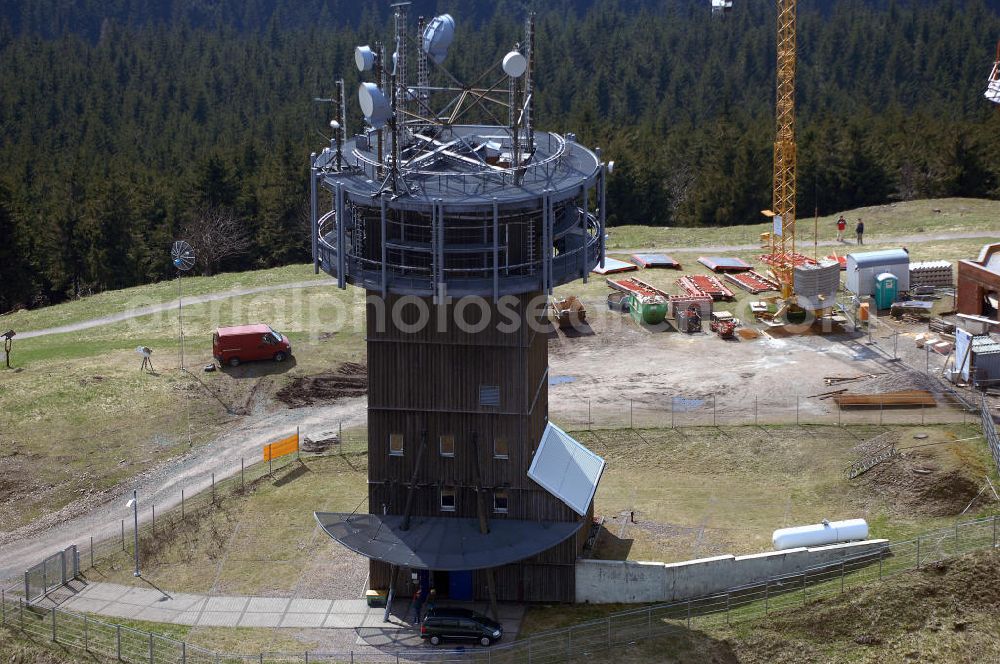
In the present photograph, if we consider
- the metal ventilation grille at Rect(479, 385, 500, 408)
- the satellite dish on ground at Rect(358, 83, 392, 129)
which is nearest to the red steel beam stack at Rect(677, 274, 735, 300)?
the metal ventilation grille at Rect(479, 385, 500, 408)

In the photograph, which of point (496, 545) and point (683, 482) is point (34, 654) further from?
point (683, 482)

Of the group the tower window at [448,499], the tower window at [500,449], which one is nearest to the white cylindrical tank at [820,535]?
the tower window at [500,449]

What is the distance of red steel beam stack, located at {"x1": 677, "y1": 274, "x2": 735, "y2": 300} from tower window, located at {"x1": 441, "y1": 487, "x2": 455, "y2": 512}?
43.1m

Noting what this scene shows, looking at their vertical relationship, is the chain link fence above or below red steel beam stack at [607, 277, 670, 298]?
below

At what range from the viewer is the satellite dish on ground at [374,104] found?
50094 millimetres

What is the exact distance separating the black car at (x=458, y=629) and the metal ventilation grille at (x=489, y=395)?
8.70 meters

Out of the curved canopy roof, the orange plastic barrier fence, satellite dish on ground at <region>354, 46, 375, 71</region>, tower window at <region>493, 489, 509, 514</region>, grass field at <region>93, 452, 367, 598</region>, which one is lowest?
grass field at <region>93, 452, 367, 598</region>

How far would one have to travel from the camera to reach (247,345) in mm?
83250

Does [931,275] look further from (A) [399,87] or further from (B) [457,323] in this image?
(A) [399,87]

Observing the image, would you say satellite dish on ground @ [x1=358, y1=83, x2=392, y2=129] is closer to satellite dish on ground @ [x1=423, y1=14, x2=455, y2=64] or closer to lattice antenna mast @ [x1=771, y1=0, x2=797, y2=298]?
satellite dish on ground @ [x1=423, y1=14, x2=455, y2=64]

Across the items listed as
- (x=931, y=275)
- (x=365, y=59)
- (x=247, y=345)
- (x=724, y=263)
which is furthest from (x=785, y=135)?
(x=365, y=59)

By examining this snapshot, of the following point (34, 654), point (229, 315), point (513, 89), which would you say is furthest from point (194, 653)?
point (229, 315)

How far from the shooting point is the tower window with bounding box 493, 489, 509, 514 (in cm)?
5522

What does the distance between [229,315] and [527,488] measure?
4541 cm
